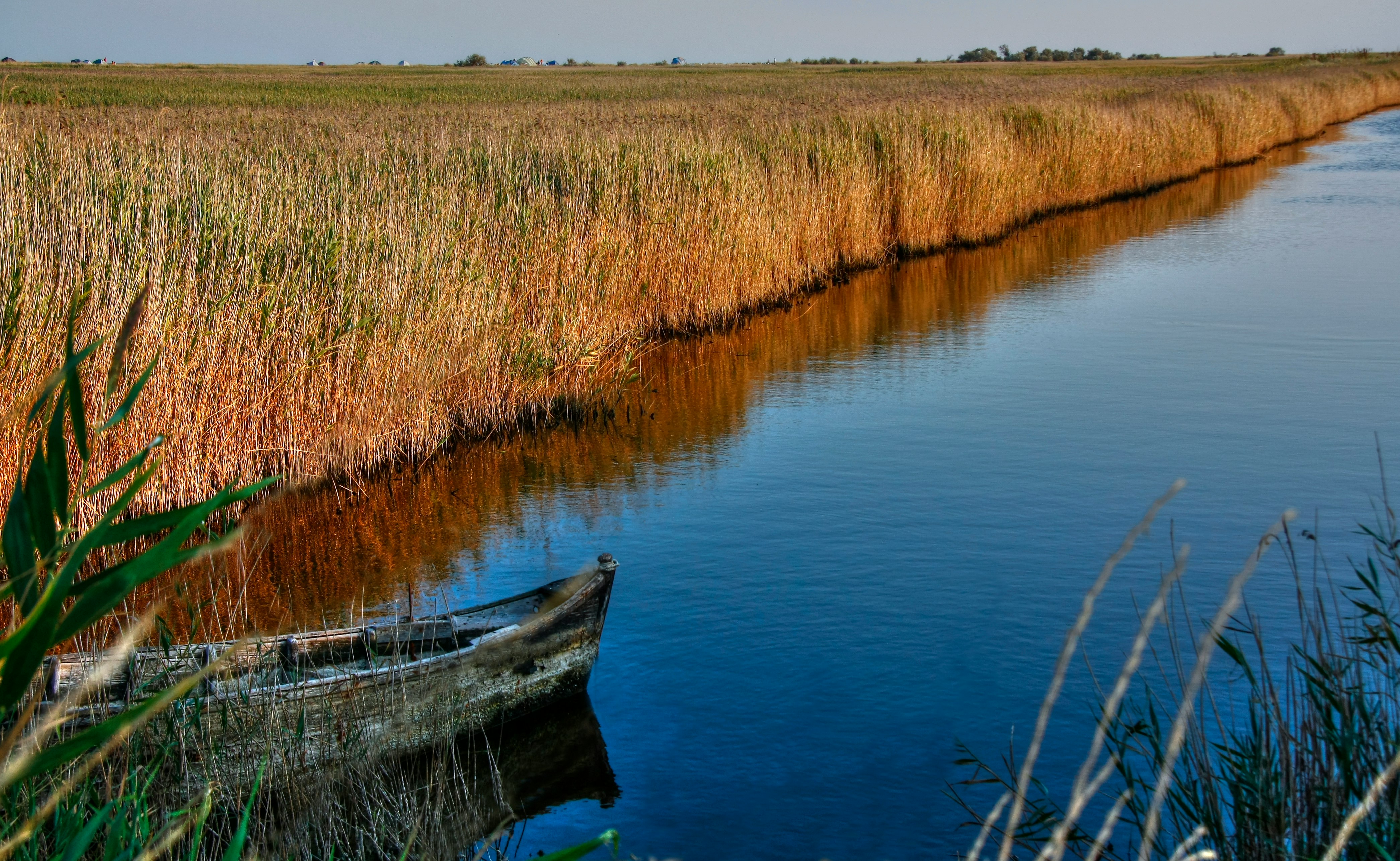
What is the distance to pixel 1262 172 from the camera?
26.1 meters

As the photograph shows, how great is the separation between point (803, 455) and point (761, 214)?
499 cm

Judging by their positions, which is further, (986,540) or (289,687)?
(986,540)

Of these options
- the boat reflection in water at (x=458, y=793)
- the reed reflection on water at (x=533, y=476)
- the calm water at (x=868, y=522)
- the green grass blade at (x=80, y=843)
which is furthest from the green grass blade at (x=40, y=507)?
the calm water at (x=868, y=522)

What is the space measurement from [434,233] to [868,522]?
3.97m

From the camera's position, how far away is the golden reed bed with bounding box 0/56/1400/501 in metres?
7.27

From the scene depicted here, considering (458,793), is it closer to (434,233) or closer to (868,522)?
(868,522)

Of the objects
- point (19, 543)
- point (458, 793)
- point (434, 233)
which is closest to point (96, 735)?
point (19, 543)

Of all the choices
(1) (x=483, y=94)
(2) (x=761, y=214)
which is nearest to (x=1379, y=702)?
(2) (x=761, y=214)

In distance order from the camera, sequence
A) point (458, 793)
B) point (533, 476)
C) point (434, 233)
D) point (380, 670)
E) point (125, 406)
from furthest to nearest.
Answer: point (434, 233)
point (533, 476)
point (380, 670)
point (458, 793)
point (125, 406)

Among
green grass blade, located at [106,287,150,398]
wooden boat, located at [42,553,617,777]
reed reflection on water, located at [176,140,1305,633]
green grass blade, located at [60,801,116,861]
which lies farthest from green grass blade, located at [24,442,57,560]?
reed reflection on water, located at [176,140,1305,633]

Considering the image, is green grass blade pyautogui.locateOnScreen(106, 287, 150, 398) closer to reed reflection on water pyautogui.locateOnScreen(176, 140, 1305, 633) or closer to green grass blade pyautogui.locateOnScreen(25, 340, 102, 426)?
green grass blade pyautogui.locateOnScreen(25, 340, 102, 426)

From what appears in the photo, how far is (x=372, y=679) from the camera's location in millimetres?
4551

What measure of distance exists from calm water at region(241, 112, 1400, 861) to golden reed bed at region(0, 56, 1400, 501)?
1.85 feet

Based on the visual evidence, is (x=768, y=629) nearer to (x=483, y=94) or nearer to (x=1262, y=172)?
(x=1262, y=172)
